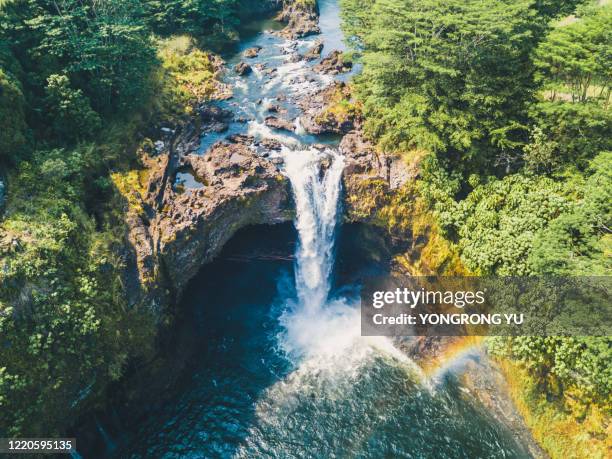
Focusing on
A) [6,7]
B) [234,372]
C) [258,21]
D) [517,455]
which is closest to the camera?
[517,455]

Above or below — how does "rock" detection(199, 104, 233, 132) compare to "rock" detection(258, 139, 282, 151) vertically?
above

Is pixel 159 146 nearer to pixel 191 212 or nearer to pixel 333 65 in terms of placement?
pixel 191 212

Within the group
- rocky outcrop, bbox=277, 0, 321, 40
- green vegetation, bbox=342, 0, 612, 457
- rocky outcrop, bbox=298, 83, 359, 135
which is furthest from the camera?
rocky outcrop, bbox=277, 0, 321, 40

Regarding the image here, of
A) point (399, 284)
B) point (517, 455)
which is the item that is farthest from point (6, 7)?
point (517, 455)

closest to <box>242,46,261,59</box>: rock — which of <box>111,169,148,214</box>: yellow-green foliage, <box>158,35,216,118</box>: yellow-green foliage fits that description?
<box>158,35,216,118</box>: yellow-green foliage

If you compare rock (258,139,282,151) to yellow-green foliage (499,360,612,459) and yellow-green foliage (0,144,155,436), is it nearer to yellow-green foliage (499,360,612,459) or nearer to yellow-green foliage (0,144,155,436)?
yellow-green foliage (0,144,155,436)

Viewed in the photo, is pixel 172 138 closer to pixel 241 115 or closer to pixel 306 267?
pixel 241 115
